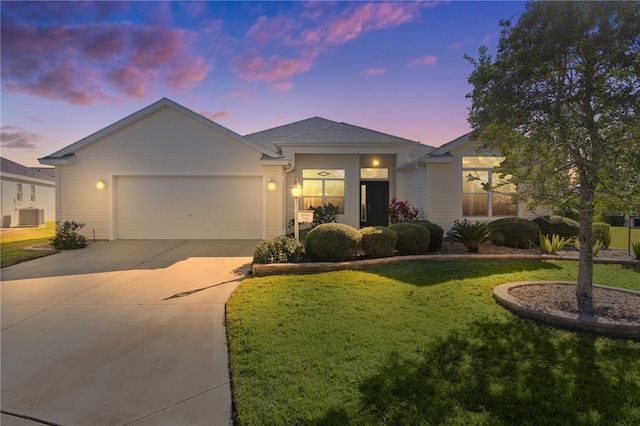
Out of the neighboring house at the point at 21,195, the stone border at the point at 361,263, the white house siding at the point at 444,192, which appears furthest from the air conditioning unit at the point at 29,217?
the white house siding at the point at 444,192

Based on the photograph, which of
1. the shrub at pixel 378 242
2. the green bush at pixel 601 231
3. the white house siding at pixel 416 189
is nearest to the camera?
the shrub at pixel 378 242

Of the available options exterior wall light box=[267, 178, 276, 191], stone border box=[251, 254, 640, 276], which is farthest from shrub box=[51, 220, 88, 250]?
stone border box=[251, 254, 640, 276]

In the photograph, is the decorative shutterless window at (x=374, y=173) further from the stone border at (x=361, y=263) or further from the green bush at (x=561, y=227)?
the stone border at (x=361, y=263)

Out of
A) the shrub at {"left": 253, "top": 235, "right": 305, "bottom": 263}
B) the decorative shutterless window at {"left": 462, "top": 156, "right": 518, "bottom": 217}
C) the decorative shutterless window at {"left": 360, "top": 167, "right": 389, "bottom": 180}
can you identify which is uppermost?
the decorative shutterless window at {"left": 360, "top": 167, "right": 389, "bottom": 180}

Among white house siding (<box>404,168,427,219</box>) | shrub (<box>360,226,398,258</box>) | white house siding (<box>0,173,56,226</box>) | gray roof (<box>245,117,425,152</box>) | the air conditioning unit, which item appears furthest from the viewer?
the air conditioning unit

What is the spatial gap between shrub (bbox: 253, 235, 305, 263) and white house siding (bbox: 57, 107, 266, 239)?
4.41 meters

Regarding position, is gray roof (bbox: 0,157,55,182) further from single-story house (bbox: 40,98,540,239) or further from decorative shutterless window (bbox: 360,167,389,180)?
decorative shutterless window (bbox: 360,167,389,180)

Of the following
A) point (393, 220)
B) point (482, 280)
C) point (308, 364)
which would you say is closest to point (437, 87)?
point (393, 220)

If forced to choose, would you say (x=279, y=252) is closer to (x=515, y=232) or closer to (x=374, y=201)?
(x=515, y=232)

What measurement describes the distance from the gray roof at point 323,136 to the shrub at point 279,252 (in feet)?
20.4

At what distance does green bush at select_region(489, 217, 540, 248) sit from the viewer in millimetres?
8648

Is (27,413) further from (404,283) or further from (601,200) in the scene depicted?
(601,200)

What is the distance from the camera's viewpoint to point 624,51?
3.79m

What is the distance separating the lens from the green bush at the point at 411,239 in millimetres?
7852
